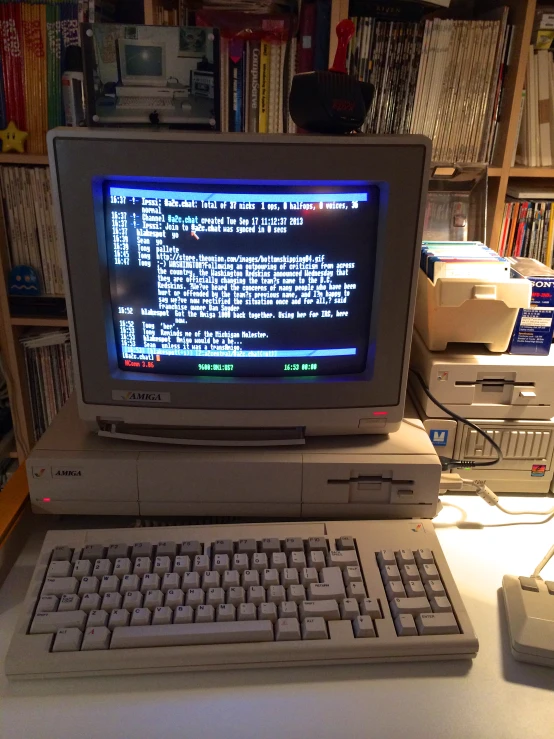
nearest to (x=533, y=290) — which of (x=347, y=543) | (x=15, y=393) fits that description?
(x=347, y=543)

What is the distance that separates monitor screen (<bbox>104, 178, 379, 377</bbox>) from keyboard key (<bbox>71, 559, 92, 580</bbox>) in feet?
0.93

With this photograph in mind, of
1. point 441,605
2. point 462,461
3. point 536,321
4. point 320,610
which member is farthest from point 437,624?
point 536,321

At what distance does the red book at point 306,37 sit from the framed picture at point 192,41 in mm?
608

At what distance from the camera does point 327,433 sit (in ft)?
3.10

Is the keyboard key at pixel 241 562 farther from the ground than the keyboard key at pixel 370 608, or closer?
farther from the ground

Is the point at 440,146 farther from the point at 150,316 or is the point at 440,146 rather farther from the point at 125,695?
the point at 125,695

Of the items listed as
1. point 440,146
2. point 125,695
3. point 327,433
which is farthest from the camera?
point 440,146

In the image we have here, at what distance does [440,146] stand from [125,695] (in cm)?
Result: 128

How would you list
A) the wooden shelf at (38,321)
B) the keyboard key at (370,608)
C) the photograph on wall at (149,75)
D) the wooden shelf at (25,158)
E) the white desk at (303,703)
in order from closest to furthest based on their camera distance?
the white desk at (303,703) → the keyboard key at (370,608) → the photograph on wall at (149,75) → the wooden shelf at (25,158) → the wooden shelf at (38,321)

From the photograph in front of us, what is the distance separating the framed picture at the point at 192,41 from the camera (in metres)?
0.86

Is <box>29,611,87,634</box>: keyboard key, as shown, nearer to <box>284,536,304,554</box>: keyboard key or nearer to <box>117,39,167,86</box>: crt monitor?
<box>284,536,304,554</box>: keyboard key

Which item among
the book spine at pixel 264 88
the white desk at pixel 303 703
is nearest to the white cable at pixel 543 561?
the white desk at pixel 303 703

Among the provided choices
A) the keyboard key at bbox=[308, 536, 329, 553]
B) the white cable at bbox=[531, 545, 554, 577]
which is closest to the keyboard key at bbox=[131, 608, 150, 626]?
the keyboard key at bbox=[308, 536, 329, 553]

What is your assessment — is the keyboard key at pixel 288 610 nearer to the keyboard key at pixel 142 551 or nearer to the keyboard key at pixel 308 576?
the keyboard key at pixel 308 576
